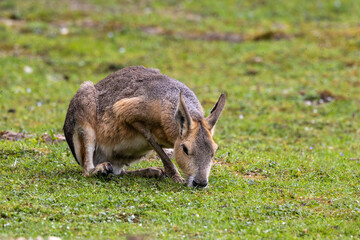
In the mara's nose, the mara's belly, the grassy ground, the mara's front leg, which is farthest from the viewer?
the mara's belly

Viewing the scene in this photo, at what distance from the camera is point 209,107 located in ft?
46.8

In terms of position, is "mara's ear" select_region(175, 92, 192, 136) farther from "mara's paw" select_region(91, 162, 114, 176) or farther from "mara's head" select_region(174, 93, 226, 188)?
"mara's paw" select_region(91, 162, 114, 176)

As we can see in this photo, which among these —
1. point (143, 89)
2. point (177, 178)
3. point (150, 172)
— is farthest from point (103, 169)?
point (143, 89)

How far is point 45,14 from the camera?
2217cm

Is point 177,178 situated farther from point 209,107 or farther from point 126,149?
point 209,107

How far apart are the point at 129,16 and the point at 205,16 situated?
120 inches

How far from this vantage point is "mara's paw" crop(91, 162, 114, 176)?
26.9 feet

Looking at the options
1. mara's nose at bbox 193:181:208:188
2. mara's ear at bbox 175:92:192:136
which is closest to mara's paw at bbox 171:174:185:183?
mara's nose at bbox 193:181:208:188

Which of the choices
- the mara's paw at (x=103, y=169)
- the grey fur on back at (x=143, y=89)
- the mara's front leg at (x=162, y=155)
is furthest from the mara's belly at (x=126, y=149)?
the grey fur on back at (x=143, y=89)

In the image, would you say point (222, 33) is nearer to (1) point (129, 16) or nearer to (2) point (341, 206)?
(1) point (129, 16)

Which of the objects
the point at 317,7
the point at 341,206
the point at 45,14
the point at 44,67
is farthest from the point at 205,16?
the point at 341,206

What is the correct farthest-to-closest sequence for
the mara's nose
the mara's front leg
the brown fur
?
the mara's front leg
the brown fur
the mara's nose

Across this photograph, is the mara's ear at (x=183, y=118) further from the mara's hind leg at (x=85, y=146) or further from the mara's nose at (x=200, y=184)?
the mara's hind leg at (x=85, y=146)

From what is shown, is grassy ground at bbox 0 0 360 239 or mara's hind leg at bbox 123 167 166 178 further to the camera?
mara's hind leg at bbox 123 167 166 178
